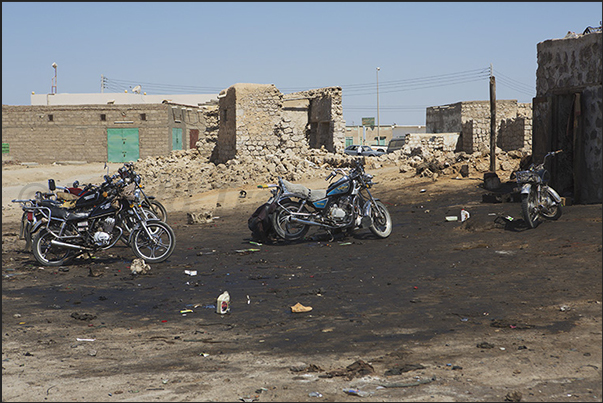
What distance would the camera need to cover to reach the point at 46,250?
30.3 ft

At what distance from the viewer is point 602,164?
11.5m

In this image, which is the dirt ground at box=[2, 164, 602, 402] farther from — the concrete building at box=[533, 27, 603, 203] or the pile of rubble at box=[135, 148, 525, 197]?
the pile of rubble at box=[135, 148, 525, 197]

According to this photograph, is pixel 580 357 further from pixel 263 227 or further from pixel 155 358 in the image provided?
pixel 263 227

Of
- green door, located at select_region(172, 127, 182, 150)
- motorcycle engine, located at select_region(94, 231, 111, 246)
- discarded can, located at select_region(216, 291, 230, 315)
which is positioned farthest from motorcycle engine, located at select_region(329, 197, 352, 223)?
green door, located at select_region(172, 127, 182, 150)

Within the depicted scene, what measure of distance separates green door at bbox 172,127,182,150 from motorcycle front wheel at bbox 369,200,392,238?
2813 cm

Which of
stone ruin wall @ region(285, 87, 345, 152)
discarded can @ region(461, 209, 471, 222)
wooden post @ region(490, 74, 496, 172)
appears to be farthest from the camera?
stone ruin wall @ region(285, 87, 345, 152)

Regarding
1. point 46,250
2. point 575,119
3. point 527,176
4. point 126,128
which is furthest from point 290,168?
point 126,128

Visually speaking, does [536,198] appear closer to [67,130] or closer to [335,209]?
[335,209]

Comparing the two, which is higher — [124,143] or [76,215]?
[124,143]

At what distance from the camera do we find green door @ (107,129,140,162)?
3662 cm

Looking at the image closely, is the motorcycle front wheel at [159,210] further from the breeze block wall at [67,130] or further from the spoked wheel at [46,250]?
the breeze block wall at [67,130]

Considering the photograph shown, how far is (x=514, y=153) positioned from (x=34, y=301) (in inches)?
609

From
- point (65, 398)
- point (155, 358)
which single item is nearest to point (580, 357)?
point (155, 358)

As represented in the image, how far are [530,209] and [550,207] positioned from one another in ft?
2.13
